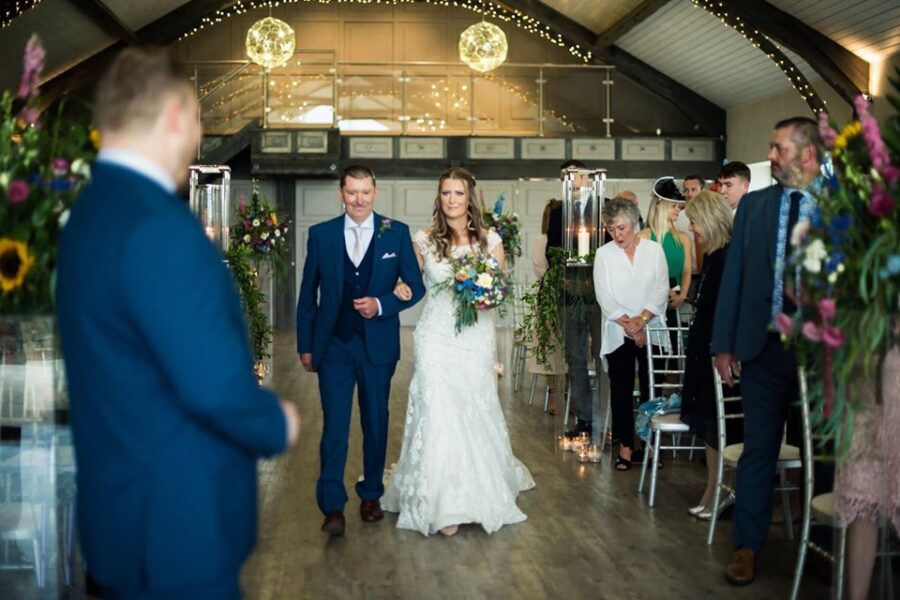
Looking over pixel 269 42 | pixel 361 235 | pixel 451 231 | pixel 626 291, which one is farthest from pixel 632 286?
pixel 269 42

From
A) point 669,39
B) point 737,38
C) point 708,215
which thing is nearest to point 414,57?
point 669,39

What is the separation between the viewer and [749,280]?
15.0 feet

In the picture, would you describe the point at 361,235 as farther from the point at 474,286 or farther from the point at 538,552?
the point at 538,552

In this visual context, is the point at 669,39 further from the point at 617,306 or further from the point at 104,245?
the point at 104,245

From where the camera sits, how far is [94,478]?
6.59ft

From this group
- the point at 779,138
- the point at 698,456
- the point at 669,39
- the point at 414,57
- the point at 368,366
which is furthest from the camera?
the point at 414,57

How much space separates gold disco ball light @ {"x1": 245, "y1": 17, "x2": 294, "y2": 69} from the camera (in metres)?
16.3

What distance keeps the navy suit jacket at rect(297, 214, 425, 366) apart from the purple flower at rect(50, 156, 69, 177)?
79.5 inches

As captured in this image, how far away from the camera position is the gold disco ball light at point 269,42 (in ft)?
53.5

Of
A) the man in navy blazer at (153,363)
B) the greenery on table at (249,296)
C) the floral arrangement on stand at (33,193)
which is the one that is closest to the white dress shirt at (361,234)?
the floral arrangement on stand at (33,193)

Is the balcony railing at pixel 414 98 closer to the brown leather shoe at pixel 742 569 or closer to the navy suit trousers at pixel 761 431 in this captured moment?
the navy suit trousers at pixel 761 431

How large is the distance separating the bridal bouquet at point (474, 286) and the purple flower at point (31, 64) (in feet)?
9.09

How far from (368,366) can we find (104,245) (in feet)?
11.9

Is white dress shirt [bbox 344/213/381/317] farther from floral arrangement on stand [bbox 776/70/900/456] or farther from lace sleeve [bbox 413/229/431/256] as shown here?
floral arrangement on stand [bbox 776/70/900/456]
